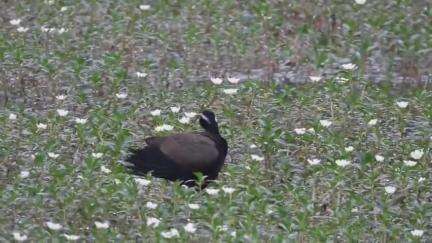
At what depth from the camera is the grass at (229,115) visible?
7590 millimetres

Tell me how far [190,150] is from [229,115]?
1.34 meters

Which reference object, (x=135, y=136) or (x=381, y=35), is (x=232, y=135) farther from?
(x=381, y=35)

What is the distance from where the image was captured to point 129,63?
10898 millimetres

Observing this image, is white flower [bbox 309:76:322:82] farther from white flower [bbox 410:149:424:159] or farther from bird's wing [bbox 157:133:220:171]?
bird's wing [bbox 157:133:220:171]

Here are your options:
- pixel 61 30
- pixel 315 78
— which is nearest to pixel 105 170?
pixel 315 78

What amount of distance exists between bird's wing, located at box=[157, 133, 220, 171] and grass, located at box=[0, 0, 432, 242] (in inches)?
7.8

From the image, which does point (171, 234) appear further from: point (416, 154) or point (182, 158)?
point (416, 154)

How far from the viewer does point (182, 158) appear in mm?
7988

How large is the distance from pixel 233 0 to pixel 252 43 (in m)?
1.14

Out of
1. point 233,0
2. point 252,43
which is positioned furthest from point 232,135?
point 233,0

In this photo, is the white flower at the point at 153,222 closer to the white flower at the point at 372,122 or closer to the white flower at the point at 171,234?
the white flower at the point at 171,234

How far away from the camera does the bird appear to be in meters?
7.98

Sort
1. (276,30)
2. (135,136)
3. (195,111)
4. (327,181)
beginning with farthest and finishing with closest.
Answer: (276,30) < (195,111) < (135,136) < (327,181)

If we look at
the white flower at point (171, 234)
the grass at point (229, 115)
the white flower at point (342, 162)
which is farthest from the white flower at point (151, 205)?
the white flower at point (342, 162)
